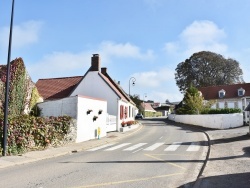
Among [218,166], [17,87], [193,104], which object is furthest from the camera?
[193,104]

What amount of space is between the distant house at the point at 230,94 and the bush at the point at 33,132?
171 feet

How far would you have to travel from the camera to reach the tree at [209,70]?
72.0 metres

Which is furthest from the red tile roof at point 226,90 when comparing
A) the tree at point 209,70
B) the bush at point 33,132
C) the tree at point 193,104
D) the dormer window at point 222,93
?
the bush at point 33,132

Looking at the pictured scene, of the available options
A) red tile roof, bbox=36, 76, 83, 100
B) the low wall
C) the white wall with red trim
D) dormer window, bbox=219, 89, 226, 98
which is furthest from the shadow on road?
dormer window, bbox=219, 89, 226, 98

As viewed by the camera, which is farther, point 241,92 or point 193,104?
point 241,92

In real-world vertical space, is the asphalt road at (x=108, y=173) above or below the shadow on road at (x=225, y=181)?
below

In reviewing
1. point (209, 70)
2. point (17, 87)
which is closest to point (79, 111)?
→ point (17, 87)

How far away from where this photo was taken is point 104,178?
9562 millimetres

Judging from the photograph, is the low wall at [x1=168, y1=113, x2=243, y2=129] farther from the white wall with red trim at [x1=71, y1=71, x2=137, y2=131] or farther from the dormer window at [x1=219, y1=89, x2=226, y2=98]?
the dormer window at [x1=219, y1=89, x2=226, y2=98]

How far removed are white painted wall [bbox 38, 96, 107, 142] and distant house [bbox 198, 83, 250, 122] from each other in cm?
4679

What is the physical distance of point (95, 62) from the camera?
37.8 m

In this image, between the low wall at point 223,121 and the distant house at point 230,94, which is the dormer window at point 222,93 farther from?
the low wall at point 223,121

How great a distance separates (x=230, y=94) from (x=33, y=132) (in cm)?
5767

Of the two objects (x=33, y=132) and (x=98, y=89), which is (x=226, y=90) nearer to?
(x=98, y=89)
